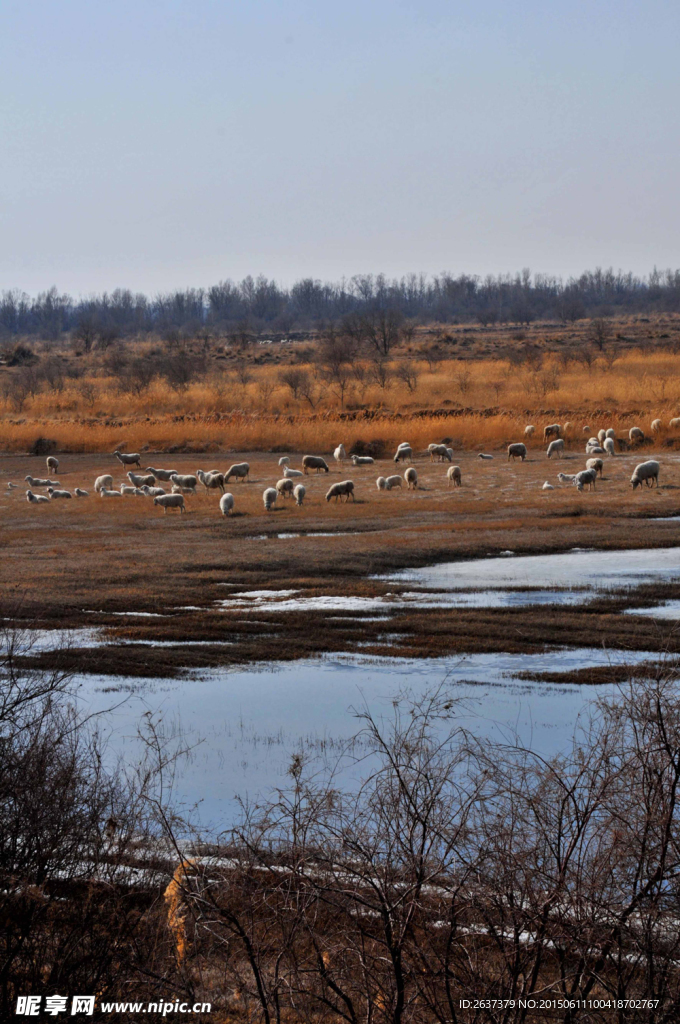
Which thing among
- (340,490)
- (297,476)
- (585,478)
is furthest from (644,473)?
(297,476)

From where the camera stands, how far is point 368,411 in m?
49.2

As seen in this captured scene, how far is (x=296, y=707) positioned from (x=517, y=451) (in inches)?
1060

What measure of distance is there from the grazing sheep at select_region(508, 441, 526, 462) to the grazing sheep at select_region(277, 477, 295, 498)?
10.4 m

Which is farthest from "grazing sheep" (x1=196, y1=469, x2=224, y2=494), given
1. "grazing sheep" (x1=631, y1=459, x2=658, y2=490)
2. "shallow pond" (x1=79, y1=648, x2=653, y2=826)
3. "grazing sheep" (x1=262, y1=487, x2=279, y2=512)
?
"shallow pond" (x1=79, y1=648, x2=653, y2=826)

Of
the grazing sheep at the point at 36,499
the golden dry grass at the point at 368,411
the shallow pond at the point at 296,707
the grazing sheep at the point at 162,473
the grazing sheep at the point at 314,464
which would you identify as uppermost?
the golden dry grass at the point at 368,411

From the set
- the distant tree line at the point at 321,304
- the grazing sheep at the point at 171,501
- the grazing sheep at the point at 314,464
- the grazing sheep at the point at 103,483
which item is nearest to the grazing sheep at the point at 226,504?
the grazing sheep at the point at 171,501

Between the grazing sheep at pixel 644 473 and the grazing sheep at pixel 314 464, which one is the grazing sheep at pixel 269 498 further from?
the grazing sheep at pixel 644 473

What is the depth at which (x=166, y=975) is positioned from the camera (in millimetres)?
5281

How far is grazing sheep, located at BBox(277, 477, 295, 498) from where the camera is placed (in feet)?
99.1

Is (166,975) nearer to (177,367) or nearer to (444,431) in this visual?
(444,431)

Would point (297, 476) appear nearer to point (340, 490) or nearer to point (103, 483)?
point (340, 490)

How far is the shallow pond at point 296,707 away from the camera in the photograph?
960cm

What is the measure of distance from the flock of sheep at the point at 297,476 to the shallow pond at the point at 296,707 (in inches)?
580

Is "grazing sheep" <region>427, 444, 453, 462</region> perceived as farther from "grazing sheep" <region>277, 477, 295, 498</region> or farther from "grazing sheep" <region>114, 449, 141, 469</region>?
"grazing sheep" <region>114, 449, 141, 469</region>
